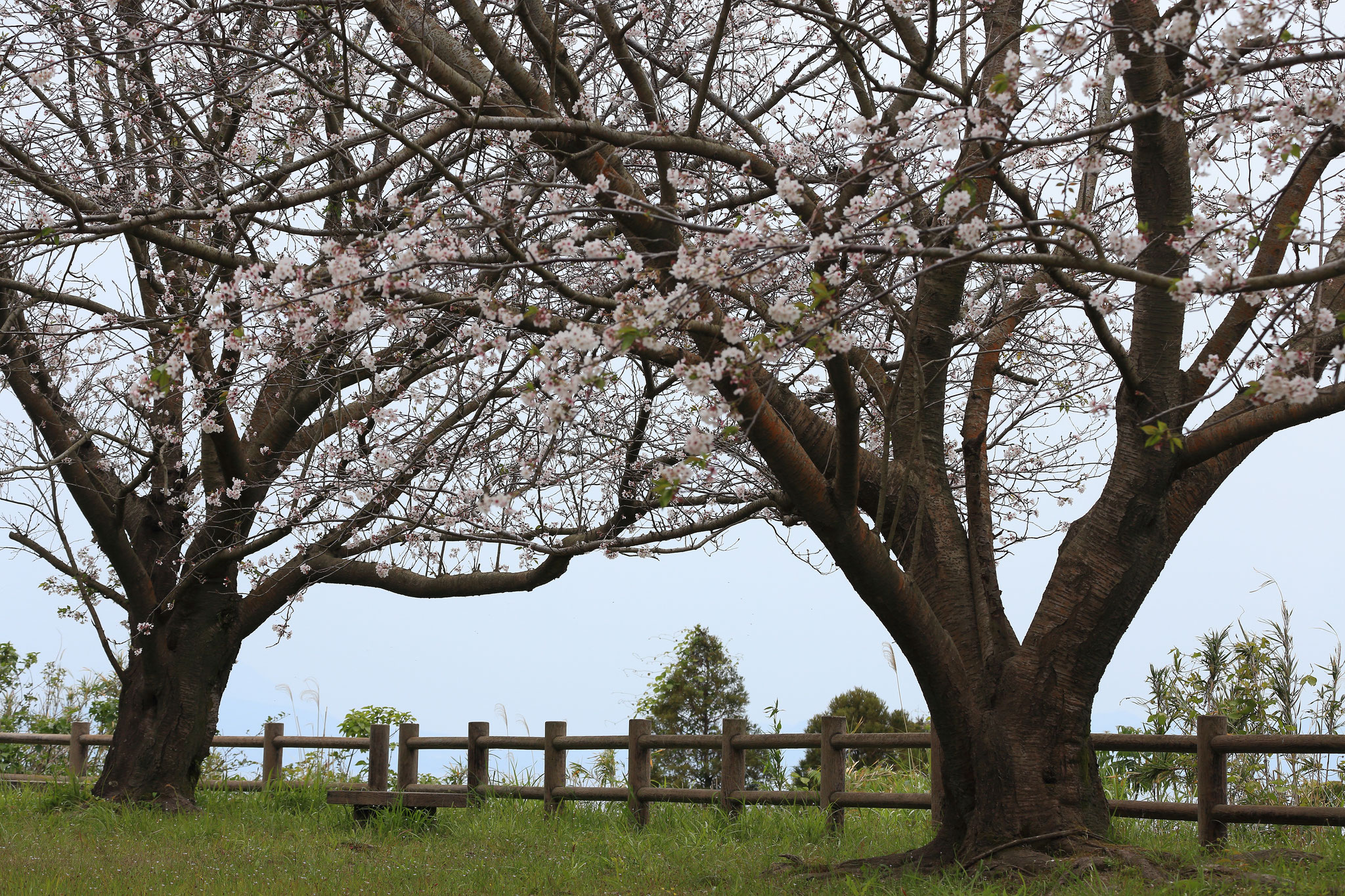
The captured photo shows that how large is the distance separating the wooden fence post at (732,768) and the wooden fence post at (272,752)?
5956mm

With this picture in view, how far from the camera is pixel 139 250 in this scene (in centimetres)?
956

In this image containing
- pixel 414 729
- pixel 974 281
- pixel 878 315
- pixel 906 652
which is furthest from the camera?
pixel 414 729

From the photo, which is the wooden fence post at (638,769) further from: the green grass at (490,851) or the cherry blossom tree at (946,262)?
the cherry blossom tree at (946,262)

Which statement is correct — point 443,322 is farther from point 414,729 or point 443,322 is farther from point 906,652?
point 414,729

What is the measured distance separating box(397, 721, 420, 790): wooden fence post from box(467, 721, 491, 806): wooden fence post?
0.88m

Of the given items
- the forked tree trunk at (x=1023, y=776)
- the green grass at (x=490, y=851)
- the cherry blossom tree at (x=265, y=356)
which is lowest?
the green grass at (x=490, y=851)

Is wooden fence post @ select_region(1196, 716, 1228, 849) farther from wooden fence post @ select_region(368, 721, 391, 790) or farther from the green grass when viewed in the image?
wooden fence post @ select_region(368, 721, 391, 790)

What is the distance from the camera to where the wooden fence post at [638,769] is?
9109 mm

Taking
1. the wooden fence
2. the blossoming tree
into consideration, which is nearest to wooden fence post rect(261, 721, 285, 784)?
the wooden fence

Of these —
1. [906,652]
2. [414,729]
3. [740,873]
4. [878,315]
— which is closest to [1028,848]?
[906,652]

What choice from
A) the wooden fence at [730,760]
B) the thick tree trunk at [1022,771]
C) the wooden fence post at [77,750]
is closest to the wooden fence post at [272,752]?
the wooden fence at [730,760]

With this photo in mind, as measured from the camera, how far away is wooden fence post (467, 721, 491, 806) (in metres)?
10.5

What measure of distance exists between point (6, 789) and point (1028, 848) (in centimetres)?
1074

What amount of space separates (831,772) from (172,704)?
238 inches
